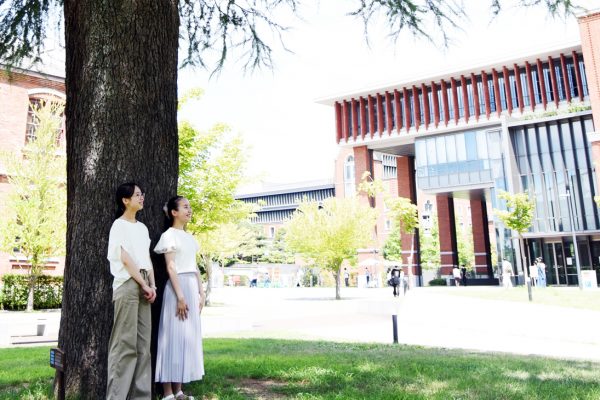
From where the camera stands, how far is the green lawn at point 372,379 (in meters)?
4.10

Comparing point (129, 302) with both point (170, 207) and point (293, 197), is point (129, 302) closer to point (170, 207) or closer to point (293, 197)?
point (170, 207)

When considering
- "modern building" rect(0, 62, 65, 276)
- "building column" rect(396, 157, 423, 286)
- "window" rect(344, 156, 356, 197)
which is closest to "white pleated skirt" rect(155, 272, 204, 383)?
"modern building" rect(0, 62, 65, 276)

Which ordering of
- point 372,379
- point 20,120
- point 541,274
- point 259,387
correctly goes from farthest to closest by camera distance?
point 541,274 < point 20,120 < point 372,379 < point 259,387

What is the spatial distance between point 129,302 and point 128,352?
1.26 feet

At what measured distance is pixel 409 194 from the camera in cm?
4903

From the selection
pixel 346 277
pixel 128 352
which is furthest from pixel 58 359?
pixel 346 277

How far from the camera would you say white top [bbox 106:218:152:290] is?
369 cm

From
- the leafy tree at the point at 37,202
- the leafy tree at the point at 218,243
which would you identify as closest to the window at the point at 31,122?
the leafy tree at the point at 37,202

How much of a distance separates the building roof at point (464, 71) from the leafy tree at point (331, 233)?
19050mm

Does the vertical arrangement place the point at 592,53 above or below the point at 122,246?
above

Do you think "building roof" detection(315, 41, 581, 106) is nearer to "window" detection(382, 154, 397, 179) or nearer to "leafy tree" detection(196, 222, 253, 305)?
"leafy tree" detection(196, 222, 253, 305)

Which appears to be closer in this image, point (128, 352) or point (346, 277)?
point (128, 352)

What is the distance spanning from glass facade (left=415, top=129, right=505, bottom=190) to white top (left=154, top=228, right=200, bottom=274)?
121 ft

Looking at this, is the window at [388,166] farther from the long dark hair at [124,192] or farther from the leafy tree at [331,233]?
the long dark hair at [124,192]
